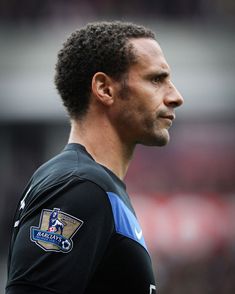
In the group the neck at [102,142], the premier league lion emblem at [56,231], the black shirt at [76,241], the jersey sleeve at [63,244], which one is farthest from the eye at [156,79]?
the premier league lion emblem at [56,231]

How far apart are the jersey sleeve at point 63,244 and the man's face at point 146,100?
0.58m

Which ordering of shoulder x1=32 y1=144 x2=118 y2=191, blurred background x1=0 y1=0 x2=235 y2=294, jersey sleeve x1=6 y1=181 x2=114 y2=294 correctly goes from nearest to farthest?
jersey sleeve x1=6 y1=181 x2=114 y2=294 → shoulder x1=32 y1=144 x2=118 y2=191 → blurred background x1=0 y1=0 x2=235 y2=294

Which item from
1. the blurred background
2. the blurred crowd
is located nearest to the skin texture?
the blurred background

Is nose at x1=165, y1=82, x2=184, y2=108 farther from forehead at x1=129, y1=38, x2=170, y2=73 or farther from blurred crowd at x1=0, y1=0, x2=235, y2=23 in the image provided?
blurred crowd at x1=0, y1=0, x2=235, y2=23

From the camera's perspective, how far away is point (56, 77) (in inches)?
145

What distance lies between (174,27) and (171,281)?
4195 mm

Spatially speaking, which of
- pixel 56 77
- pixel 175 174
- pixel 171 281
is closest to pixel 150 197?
pixel 175 174

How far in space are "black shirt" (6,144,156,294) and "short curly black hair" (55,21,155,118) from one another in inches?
18.3

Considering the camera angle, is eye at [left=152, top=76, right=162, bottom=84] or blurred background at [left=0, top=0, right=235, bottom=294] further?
blurred background at [left=0, top=0, right=235, bottom=294]

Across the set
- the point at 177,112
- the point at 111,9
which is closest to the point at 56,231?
the point at 177,112

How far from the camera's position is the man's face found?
11.5 ft

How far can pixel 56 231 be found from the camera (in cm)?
294

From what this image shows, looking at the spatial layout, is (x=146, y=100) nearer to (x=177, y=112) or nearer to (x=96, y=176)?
(x=96, y=176)

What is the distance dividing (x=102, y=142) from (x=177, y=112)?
410 inches
